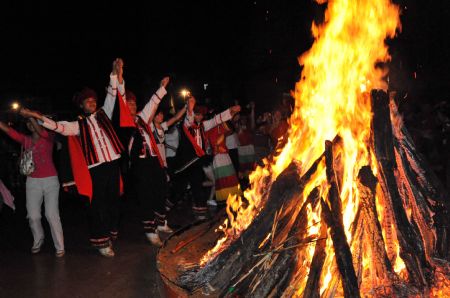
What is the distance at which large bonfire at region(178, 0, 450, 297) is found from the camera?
11.5 feet

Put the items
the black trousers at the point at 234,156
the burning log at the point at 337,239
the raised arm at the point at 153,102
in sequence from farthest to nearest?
1. the black trousers at the point at 234,156
2. the raised arm at the point at 153,102
3. the burning log at the point at 337,239

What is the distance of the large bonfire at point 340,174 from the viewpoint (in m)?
3.51

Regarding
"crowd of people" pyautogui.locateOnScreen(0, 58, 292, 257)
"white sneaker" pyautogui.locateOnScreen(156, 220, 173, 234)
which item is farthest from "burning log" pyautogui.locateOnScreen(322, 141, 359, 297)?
"white sneaker" pyautogui.locateOnScreen(156, 220, 173, 234)

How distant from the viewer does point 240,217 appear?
4.66 meters

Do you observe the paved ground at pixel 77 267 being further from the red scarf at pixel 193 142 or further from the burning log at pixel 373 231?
the burning log at pixel 373 231

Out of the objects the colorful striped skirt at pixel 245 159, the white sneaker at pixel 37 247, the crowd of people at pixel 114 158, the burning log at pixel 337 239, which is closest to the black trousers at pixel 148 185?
the crowd of people at pixel 114 158

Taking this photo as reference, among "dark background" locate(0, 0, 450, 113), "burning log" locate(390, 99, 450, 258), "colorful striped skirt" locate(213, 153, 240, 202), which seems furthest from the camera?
"dark background" locate(0, 0, 450, 113)

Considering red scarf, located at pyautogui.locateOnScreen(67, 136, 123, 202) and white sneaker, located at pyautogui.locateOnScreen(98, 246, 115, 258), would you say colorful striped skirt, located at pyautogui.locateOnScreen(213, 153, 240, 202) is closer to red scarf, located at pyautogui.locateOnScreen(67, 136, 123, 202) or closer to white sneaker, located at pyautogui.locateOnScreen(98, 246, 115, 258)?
white sneaker, located at pyautogui.locateOnScreen(98, 246, 115, 258)

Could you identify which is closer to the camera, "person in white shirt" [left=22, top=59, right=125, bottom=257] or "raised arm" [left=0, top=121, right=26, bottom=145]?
"person in white shirt" [left=22, top=59, right=125, bottom=257]

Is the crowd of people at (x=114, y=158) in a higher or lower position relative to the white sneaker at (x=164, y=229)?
higher

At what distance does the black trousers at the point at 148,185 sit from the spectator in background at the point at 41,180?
3.97ft

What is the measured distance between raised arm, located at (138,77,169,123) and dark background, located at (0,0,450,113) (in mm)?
8042

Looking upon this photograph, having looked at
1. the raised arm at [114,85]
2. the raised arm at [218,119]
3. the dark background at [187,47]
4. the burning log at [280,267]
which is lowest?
the burning log at [280,267]

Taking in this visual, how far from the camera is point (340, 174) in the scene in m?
3.96
